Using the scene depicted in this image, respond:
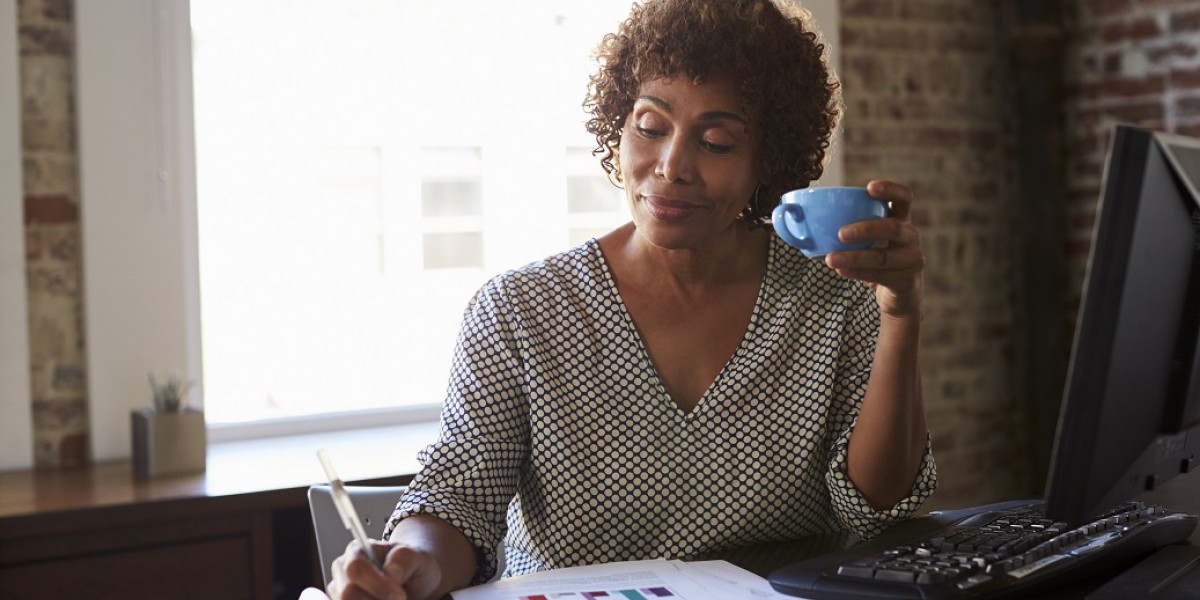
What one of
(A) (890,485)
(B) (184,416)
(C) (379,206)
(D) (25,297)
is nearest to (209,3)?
(C) (379,206)

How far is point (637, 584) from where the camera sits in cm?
117

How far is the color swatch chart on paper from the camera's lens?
43.9 inches

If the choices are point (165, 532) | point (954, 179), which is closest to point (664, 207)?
point (165, 532)

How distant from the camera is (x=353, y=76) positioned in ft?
10.0

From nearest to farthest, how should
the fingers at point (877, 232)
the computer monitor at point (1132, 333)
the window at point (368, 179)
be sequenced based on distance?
the computer monitor at point (1132, 333), the fingers at point (877, 232), the window at point (368, 179)

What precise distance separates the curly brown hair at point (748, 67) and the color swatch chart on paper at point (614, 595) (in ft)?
2.47

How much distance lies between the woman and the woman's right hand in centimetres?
22

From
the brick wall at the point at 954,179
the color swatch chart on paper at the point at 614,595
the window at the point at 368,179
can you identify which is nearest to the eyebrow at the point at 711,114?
the color swatch chart on paper at the point at 614,595

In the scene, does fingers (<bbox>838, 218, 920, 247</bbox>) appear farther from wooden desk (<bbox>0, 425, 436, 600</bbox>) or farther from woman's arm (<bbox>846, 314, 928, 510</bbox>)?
wooden desk (<bbox>0, 425, 436, 600</bbox>)

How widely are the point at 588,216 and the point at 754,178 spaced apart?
1.68 metres

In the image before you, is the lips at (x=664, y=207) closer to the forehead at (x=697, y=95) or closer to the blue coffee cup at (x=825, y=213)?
the forehead at (x=697, y=95)

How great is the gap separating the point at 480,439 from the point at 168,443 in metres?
1.12

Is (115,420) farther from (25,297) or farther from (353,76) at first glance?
(353,76)

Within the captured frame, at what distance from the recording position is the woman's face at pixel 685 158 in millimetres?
1621
